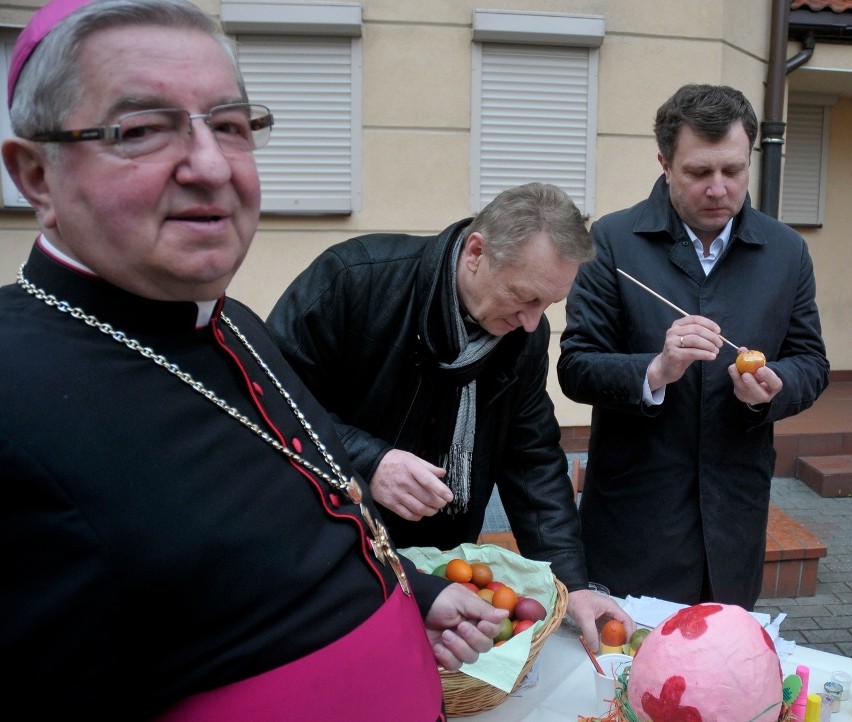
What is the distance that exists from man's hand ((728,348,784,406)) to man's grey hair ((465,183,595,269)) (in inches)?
22.7

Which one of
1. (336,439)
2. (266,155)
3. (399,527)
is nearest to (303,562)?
(336,439)

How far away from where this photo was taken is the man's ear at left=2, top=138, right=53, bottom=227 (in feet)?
2.81

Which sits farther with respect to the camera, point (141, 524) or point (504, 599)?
point (504, 599)

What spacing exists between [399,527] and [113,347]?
51.3 inches

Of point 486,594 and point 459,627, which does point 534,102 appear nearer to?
point 486,594

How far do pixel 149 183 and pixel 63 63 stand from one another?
0.16 metres

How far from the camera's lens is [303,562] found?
3.16 feet

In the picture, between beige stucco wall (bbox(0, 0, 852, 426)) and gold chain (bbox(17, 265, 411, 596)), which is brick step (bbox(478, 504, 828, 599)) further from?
gold chain (bbox(17, 265, 411, 596))

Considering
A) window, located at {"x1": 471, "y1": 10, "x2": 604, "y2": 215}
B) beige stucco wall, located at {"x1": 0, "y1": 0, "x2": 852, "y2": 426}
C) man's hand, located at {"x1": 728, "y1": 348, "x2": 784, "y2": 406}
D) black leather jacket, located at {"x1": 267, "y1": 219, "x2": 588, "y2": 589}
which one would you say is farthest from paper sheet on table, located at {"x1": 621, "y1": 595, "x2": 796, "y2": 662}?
window, located at {"x1": 471, "y1": 10, "x2": 604, "y2": 215}

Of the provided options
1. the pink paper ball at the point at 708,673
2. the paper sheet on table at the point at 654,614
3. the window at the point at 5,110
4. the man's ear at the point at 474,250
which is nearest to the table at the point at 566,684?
the paper sheet on table at the point at 654,614

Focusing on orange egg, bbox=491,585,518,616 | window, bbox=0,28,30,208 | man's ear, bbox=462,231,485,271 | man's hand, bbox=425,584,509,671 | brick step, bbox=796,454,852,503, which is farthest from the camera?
brick step, bbox=796,454,852,503

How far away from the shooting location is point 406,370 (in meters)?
1.95

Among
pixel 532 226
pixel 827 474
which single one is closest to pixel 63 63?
pixel 532 226

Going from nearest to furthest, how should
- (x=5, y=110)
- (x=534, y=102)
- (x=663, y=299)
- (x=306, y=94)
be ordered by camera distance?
(x=663, y=299), (x=5, y=110), (x=306, y=94), (x=534, y=102)
